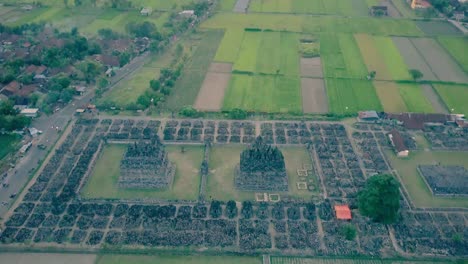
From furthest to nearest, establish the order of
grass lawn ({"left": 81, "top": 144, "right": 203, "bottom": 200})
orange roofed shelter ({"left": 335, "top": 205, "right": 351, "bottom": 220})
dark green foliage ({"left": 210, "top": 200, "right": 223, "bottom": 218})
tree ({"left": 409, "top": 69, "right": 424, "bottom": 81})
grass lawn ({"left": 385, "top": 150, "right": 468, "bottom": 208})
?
tree ({"left": 409, "top": 69, "right": 424, "bottom": 81})
grass lawn ({"left": 81, "top": 144, "right": 203, "bottom": 200})
grass lawn ({"left": 385, "top": 150, "right": 468, "bottom": 208})
dark green foliage ({"left": 210, "top": 200, "right": 223, "bottom": 218})
orange roofed shelter ({"left": 335, "top": 205, "right": 351, "bottom": 220})

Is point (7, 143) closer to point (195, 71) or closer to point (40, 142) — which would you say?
point (40, 142)

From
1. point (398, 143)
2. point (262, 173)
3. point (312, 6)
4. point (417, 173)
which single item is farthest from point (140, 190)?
point (312, 6)

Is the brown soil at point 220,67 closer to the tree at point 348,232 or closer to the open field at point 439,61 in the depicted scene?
the open field at point 439,61

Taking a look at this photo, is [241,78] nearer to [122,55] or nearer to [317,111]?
[317,111]

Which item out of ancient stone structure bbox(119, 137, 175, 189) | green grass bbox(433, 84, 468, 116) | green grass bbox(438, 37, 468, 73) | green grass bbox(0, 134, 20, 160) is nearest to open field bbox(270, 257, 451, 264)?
ancient stone structure bbox(119, 137, 175, 189)

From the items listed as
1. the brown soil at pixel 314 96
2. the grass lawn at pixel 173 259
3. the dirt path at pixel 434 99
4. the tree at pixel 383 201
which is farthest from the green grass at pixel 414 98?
the grass lawn at pixel 173 259

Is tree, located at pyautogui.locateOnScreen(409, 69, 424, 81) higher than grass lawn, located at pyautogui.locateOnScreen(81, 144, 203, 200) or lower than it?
higher

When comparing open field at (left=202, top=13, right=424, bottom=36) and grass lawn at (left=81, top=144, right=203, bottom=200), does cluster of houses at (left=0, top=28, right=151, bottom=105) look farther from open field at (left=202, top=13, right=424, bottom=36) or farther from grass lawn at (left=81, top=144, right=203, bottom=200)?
open field at (left=202, top=13, right=424, bottom=36)
